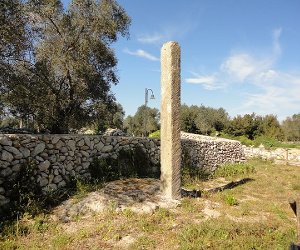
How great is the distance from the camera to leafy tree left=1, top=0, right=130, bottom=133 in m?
14.4

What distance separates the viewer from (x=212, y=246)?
6074 millimetres

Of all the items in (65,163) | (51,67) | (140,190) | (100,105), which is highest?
(51,67)

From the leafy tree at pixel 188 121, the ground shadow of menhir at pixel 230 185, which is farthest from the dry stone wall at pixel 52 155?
the leafy tree at pixel 188 121

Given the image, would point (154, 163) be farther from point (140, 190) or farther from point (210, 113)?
point (210, 113)

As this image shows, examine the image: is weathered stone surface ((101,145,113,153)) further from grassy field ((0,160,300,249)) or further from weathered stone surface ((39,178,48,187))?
grassy field ((0,160,300,249))

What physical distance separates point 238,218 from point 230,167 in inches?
319

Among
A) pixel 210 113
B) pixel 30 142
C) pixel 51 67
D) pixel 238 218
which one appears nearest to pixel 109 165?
pixel 30 142

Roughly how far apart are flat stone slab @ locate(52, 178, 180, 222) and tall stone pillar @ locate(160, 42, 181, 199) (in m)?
0.47

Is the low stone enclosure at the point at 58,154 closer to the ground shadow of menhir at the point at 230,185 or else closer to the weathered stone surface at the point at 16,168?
the weathered stone surface at the point at 16,168

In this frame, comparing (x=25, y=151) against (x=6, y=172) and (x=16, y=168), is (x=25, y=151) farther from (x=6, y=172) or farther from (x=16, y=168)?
(x=6, y=172)

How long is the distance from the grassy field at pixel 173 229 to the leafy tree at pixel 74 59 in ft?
26.0

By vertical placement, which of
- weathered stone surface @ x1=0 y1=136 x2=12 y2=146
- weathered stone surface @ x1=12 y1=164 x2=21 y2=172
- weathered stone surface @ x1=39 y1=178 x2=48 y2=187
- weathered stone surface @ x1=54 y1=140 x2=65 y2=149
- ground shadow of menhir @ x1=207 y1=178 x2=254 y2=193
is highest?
weathered stone surface @ x1=0 y1=136 x2=12 y2=146

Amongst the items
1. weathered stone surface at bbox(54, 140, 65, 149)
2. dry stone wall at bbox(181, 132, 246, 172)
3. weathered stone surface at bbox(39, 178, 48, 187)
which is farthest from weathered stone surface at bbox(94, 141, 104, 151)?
dry stone wall at bbox(181, 132, 246, 172)

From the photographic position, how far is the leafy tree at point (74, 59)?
14.4 metres
